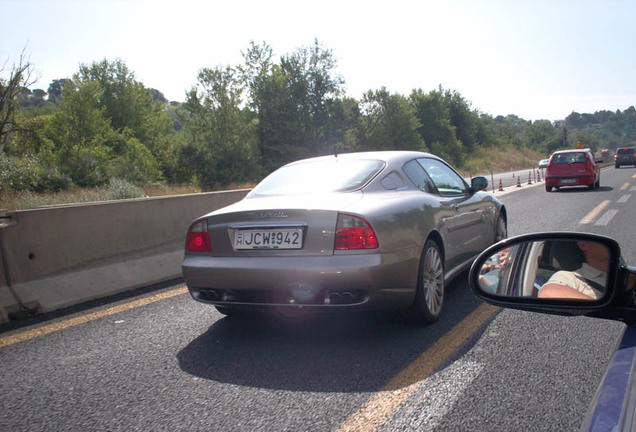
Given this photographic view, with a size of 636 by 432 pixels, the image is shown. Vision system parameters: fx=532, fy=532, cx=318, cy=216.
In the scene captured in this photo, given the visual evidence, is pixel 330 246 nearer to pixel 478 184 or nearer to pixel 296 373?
pixel 296 373

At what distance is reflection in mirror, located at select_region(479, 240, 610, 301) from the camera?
1.38 metres

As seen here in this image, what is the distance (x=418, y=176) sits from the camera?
4703 millimetres

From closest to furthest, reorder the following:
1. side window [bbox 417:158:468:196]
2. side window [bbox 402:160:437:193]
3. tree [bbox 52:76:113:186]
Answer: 1. side window [bbox 402:160:437:193]
2. side window [bbox 417:158:468:196]
3. tree [bbox 52:76:113:186]

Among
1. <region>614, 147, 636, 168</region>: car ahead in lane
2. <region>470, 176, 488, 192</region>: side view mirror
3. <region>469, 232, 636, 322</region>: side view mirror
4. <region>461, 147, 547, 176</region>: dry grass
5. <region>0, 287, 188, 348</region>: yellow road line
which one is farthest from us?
<region>461, 147, 547, 176</region>: dry grass

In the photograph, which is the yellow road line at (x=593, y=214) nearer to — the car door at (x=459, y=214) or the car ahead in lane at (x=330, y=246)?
the car door at (x=459, y=214)

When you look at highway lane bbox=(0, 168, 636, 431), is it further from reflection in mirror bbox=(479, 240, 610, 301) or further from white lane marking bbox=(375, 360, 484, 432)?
reflection in mirror bbox=(479, 240, 610, 301)

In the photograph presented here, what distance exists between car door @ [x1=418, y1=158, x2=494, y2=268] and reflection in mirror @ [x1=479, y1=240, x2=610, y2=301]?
2.86 meters

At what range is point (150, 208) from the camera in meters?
6.23

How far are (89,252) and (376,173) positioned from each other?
3068 millimetres

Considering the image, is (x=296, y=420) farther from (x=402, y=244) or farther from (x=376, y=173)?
(x=376, y=173)

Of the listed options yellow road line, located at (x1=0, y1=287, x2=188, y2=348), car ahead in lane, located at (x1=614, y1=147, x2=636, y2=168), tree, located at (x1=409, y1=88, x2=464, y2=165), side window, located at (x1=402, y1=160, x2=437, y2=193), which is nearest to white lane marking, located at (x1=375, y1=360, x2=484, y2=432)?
side window, located at (x1=402, y1=160, x2=437, y2=193)

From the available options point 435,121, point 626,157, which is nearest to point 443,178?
point 626,157

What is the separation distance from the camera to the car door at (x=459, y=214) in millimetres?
4646

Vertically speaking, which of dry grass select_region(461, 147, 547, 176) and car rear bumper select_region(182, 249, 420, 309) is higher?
car rear bumper select_region(182, 249, 420, 309)
